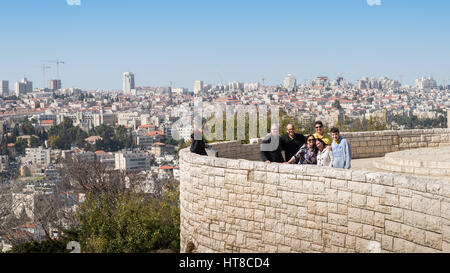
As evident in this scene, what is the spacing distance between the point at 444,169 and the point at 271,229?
371 cm

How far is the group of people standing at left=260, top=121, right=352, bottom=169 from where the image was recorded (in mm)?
7922

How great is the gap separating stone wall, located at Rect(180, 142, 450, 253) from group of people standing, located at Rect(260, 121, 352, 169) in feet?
2.78

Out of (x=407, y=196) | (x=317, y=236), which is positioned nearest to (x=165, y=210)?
(x=317, y=236)

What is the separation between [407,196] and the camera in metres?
5.75

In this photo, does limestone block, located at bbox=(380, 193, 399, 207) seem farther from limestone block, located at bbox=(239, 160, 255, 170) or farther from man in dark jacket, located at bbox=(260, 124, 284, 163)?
man in dark jacket, located at bbox=(260, 124, 284, 163)

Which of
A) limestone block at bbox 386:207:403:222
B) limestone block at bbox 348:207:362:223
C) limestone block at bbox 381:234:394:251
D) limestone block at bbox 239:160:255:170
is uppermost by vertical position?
limestone block at bbox 239:160:255:170

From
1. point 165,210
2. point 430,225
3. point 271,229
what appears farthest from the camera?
point 165,210

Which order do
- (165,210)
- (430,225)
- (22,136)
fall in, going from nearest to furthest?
(430,225) < (165,210) < (22,136)

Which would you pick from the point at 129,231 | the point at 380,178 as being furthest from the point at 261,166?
the point at 129,231

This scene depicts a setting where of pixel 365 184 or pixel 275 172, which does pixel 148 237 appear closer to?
pixel 275 172

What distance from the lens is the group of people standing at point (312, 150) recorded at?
312 inches

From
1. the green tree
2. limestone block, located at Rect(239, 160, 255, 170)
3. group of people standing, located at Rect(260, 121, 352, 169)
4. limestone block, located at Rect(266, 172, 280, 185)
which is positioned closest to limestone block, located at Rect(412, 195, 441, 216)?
limestone block, located at Rect(266, 172, 280, 185)

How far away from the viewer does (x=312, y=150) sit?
8234 mm

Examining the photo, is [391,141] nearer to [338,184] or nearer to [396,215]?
[338,184]
